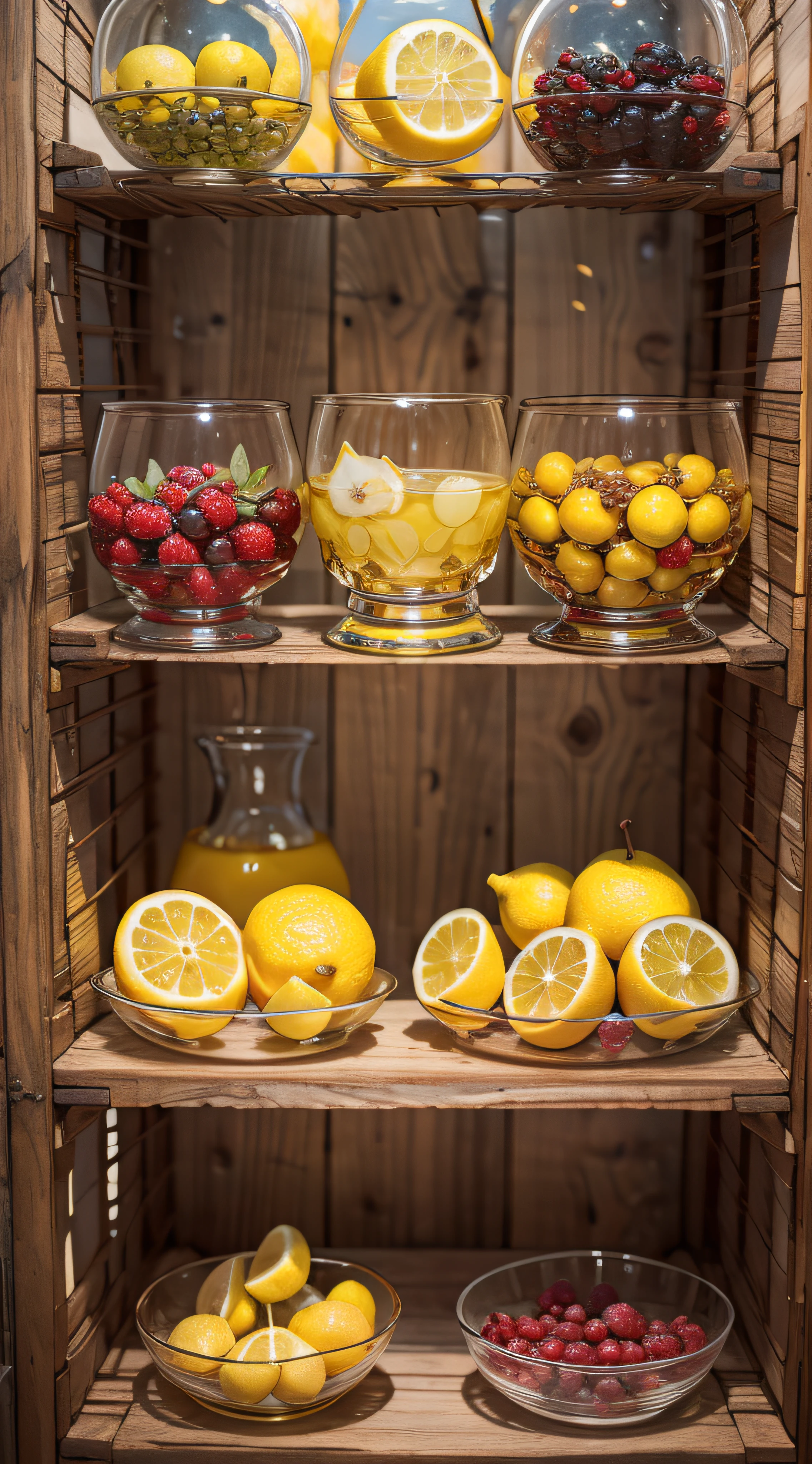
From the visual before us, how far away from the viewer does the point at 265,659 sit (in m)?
1.08

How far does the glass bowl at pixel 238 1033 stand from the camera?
111 centimetres

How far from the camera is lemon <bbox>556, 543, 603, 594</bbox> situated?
108 cm

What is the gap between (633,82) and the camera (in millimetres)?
995

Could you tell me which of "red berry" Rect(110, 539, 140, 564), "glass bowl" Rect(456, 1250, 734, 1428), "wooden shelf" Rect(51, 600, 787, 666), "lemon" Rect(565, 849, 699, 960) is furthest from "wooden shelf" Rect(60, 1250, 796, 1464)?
"red berry" Rect(110, 539, 140, 564)

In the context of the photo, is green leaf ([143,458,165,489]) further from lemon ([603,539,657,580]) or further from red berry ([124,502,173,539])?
lemon ([603,539,657,580])

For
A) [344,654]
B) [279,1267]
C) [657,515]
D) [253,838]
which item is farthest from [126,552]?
[279,1267]

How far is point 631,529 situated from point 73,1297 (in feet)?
3.11

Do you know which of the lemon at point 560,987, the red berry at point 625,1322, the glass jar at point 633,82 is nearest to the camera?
the glass jar at point 633,82

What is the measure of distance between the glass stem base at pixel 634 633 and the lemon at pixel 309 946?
344 millimetres

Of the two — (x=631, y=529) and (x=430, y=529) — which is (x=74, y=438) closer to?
(x=430, y=529)

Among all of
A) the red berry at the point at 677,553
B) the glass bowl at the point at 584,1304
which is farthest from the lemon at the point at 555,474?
the glass bowl at the point at 584,1304

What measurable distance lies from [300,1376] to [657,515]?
2.85 ft

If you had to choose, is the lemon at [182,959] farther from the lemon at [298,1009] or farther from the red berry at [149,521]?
the red berry at [149,521]

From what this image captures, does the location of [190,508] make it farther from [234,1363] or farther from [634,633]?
[234,1363]
